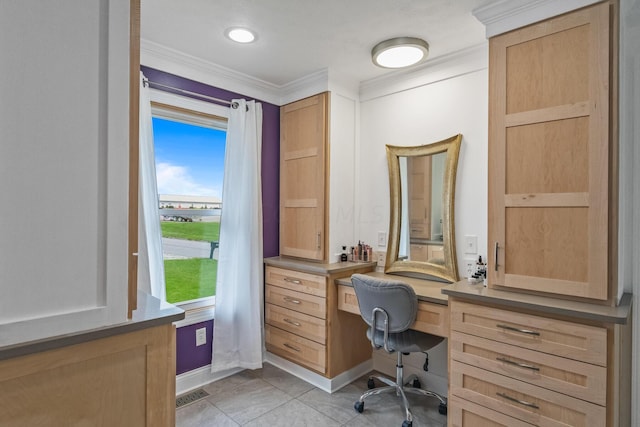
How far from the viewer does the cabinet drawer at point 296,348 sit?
272 centimetres

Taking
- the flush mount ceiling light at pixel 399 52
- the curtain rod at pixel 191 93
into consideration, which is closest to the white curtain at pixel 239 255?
the curtain rod at pixel 191 93

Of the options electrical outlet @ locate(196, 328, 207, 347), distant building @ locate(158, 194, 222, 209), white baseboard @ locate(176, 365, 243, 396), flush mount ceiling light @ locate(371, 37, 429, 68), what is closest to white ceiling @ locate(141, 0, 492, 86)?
flush mount ceiling light @ locate(371, 37, 429, 68)

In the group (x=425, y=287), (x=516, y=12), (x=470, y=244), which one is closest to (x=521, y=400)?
(x=425, y=287)

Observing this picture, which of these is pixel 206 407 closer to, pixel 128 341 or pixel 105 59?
pixel 128 341

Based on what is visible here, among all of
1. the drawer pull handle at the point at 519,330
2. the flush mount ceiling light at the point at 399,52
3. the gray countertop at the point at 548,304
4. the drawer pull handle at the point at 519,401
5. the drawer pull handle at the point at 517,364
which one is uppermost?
the flush mount ceiling light at the point at 399,52

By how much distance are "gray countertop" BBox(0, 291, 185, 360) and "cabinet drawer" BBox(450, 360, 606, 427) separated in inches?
62.2

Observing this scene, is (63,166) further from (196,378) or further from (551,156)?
(196,378)

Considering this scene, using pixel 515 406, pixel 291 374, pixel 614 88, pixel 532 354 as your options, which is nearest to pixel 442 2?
pixel 614 88

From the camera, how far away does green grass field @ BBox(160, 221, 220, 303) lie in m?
2.75

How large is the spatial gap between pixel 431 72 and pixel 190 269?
8.34 ft

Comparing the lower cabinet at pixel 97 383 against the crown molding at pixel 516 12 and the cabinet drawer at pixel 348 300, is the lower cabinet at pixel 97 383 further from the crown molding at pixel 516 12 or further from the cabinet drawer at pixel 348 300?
the crown molding at pixel 516 12

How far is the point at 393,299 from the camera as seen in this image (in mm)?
2209

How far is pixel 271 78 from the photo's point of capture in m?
3.04

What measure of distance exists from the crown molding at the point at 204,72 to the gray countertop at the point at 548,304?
2.34 metres
